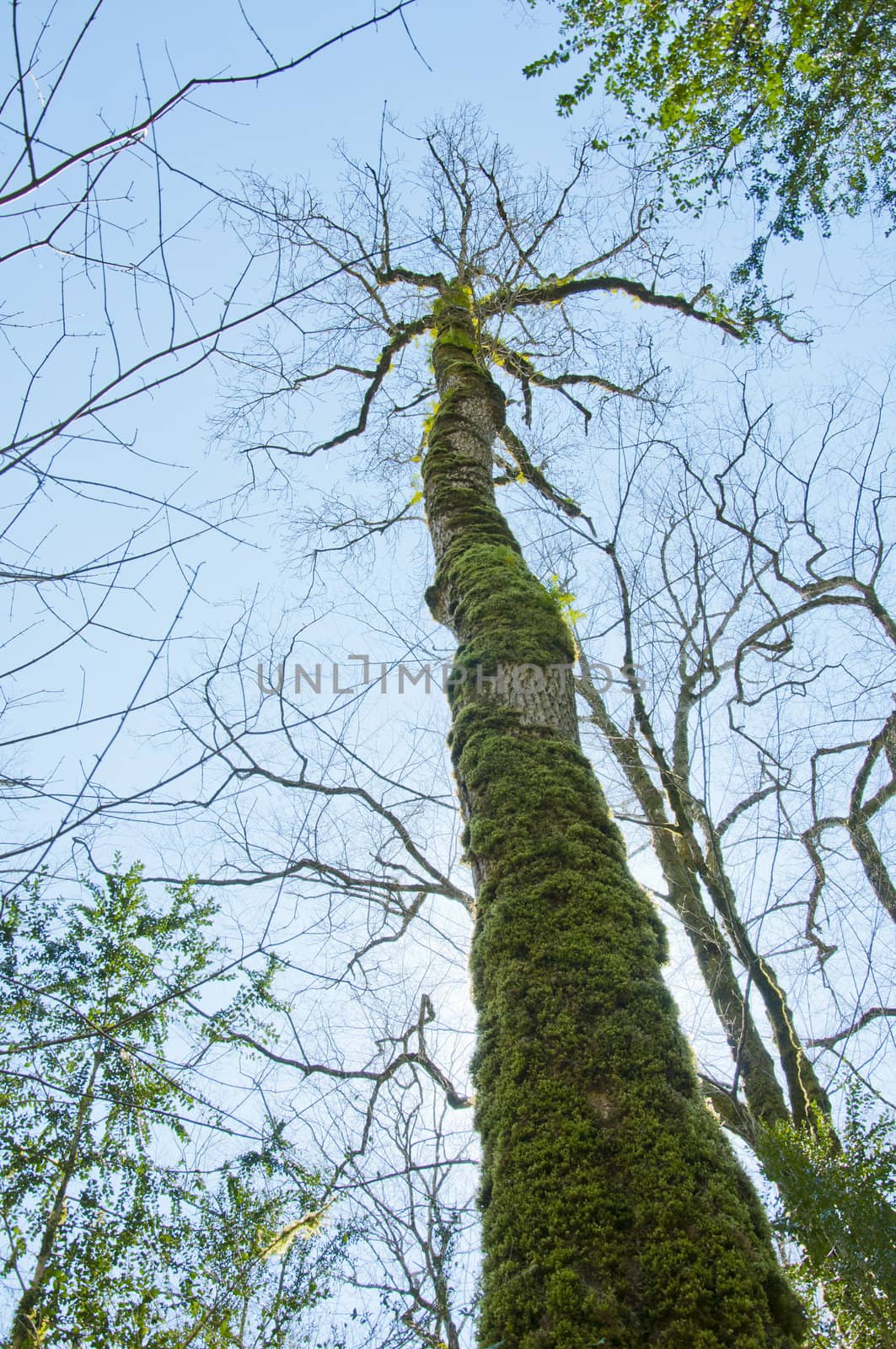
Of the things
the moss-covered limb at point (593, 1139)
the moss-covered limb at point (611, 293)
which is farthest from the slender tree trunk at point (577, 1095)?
the moss-covered limb at point (611, 293)

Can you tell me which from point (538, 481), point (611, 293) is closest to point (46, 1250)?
point (538, 481)

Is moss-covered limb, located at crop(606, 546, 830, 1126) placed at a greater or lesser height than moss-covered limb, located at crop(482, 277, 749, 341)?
lesser

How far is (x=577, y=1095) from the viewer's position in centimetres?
136

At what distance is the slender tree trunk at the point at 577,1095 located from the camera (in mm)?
1065

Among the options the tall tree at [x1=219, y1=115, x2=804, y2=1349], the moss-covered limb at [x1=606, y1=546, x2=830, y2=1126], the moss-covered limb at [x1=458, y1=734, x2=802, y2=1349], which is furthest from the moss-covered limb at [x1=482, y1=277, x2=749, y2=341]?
the moss-covered limb at [x1=458, y1=734, x2=802, y2=1349]

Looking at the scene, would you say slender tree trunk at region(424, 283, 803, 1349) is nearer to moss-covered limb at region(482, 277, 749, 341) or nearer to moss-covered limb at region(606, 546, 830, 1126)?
moss-covered limb at region(606, 546, 830, 1126)

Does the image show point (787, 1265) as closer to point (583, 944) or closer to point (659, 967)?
point (659, 967)

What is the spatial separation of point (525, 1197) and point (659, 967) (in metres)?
0.60

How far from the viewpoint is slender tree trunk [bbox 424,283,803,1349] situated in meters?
1.07

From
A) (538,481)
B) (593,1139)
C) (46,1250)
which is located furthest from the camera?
(538,481)

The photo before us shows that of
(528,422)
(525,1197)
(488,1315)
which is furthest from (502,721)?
(528,422)

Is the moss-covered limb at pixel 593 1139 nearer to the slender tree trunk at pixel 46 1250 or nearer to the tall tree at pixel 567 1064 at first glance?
the tall tree at pixel 567 1064

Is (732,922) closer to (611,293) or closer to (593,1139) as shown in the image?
(593,1139)

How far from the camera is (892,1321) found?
1363 millimetres
